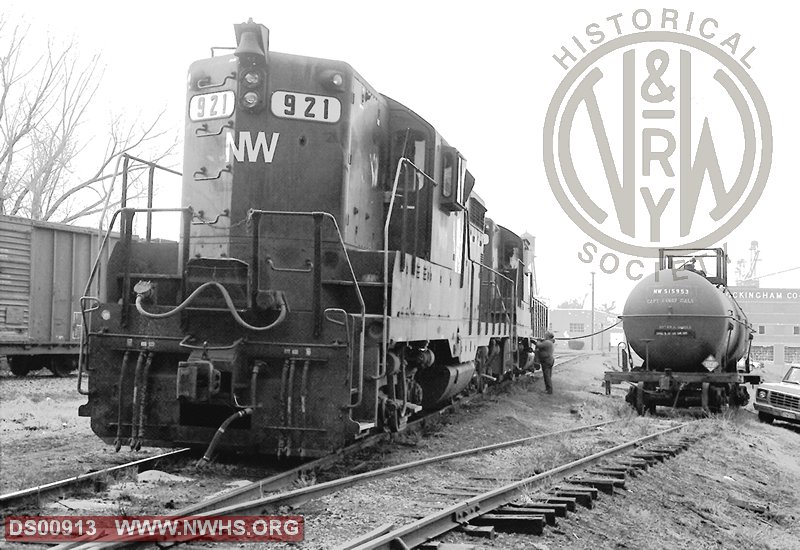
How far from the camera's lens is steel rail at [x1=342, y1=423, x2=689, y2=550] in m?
4.70

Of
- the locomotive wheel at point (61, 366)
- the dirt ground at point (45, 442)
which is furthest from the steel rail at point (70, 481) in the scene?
the locomotive wheel at point (61, 366)

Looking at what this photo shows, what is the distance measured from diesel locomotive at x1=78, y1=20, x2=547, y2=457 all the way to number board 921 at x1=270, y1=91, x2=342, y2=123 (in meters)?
0.01

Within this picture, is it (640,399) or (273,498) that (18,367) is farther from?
(273,498)

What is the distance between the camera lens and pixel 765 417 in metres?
16.5

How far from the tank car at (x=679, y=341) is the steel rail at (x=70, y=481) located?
10.0 m

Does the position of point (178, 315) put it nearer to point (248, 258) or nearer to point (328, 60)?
point (248, 258)

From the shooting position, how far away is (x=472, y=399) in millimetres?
14062

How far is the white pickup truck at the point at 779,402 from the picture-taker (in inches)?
616

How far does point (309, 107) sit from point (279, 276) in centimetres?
174

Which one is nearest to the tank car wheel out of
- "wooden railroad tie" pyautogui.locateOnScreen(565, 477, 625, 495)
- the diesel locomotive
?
the diesel locomotive

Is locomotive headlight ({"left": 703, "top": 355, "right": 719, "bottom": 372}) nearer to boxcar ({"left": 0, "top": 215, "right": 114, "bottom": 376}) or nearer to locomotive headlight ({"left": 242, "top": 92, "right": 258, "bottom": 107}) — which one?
locomotive headlight ({"left": 242, "top": 92, "right": 258, "bottom": 107})

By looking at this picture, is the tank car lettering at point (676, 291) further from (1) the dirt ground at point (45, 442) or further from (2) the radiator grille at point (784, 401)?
(1) the dirt ground at point (45, 442)

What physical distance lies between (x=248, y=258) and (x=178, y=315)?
33.6 inches

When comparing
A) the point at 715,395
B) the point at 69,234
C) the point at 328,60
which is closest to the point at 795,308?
the point at 715,395
